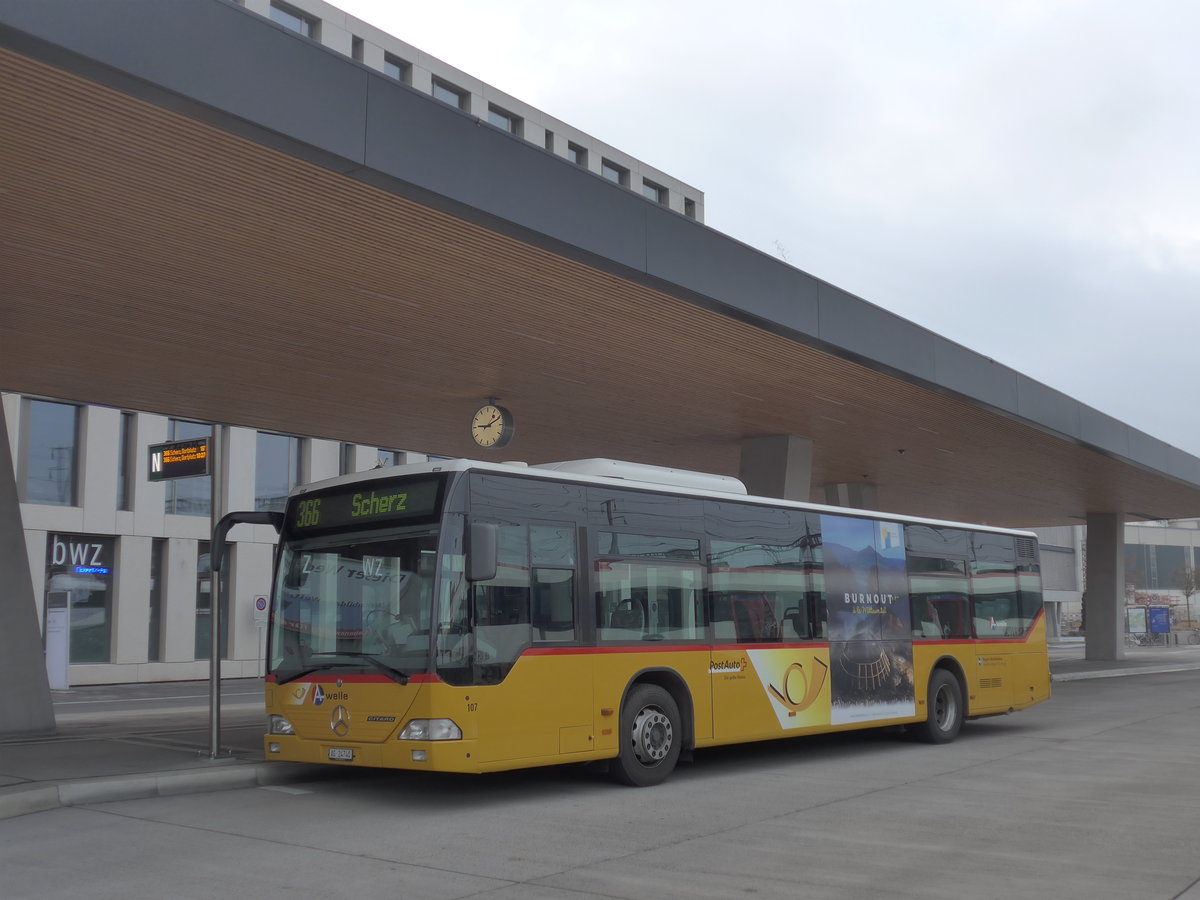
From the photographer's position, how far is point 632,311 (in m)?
13.9

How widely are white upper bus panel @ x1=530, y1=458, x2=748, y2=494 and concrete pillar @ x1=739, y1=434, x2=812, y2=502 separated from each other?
26.8ft

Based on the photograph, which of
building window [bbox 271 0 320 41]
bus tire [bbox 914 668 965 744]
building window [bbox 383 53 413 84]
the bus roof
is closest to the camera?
the bus roof

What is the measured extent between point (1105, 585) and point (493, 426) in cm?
2939

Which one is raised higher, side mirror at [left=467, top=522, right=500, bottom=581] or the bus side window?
side mirror at [left=467, top=522, right=500, bottom=581]

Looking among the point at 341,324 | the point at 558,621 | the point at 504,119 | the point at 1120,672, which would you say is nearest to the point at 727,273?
the point at 341,324

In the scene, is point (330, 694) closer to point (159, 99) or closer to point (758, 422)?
point (159, 99)

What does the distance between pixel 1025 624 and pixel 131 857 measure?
43.9 feet

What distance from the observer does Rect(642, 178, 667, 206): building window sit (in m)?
53.5

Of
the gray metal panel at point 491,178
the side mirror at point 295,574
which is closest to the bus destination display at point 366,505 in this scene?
the side mirror at point 295,574

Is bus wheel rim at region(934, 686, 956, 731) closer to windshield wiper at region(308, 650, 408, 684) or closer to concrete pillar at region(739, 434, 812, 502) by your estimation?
concrete pillar at region(739, 434, 812, 502)

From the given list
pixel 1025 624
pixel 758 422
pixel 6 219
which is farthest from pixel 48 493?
pixel 1025 624

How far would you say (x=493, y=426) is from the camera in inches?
695

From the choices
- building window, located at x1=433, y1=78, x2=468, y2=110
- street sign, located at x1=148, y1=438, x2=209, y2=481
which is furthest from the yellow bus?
building window, located at x1=433, y1=78, x2=468, y2=110

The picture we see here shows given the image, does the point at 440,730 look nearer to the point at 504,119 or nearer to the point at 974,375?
the point at 974,375
